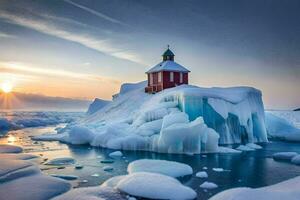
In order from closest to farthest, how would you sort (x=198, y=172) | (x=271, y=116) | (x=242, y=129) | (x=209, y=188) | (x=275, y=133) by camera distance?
1. (x=209, y=188)
2. (x=198, y=172)
3. (x=242, y=129)
4. (x=275, y=133)
5. (x=271, y=116)

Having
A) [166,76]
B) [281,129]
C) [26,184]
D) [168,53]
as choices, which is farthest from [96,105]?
[26,184]

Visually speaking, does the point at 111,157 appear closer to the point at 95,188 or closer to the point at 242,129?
the point at 95,188

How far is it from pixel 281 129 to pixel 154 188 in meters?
32.3

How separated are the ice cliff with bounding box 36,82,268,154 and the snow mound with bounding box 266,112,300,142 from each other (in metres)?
4.60

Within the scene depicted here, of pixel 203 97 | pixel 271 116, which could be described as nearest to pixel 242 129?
pixel 203 97

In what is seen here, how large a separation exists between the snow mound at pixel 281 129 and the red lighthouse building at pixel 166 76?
1306 centimetres

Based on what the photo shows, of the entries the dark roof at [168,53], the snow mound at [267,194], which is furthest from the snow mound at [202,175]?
the dark roof at [168,53]

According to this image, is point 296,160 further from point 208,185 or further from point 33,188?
point 33,188

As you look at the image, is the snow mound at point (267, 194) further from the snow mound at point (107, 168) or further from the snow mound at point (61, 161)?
the snow mound at point (61, 161)

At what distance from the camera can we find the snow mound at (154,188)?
12219 mm

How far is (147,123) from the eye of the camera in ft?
98.9

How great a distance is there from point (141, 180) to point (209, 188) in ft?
10.1

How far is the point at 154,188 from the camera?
1256cm

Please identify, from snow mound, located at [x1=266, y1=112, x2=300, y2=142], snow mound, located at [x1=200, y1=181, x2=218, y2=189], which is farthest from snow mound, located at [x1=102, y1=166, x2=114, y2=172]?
snow mound, located at [x1=266, y1=112, x2=300, y2=142]
